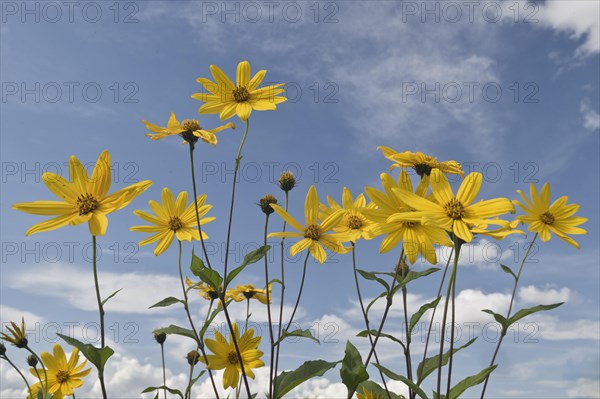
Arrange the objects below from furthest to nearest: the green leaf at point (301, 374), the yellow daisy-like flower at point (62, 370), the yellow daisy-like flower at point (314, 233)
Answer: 1. the yellow daisy-like flower at point (62, 370)
2. the yellow daisy-like flower at point (314, 233)
3. the green leaf at point (301, 374)

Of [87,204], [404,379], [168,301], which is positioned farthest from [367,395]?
[87,204]

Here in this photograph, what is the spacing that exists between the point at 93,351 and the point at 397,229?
1.37 meters

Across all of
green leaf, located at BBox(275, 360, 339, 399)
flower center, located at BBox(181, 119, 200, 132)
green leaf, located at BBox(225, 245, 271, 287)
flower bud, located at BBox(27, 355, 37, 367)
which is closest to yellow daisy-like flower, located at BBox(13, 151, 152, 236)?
green leaf, located at BBox(225, 245, 271, 287)

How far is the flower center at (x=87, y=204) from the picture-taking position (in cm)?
232

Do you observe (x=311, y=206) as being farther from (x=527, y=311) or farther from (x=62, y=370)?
(x=62, y=370)

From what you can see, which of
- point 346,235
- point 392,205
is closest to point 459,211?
point 392,205

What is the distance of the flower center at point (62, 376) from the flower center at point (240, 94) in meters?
2.64

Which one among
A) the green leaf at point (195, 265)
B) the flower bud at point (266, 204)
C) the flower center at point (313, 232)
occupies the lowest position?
the green leaf at point (195, 265)

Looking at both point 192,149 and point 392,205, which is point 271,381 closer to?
point 392,205

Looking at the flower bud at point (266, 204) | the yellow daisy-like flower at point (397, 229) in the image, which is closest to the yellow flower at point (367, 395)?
the yellow daisy-like flower at point (397, 229)

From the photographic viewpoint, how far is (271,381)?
8.79 feet

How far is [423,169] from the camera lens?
8.83 feet

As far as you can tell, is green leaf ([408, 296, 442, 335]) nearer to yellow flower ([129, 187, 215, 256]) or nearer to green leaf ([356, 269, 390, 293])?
green leaf ([356, 269, 390, 293])

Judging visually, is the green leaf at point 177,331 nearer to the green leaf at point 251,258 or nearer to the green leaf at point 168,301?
the green leaf at point 168,301
